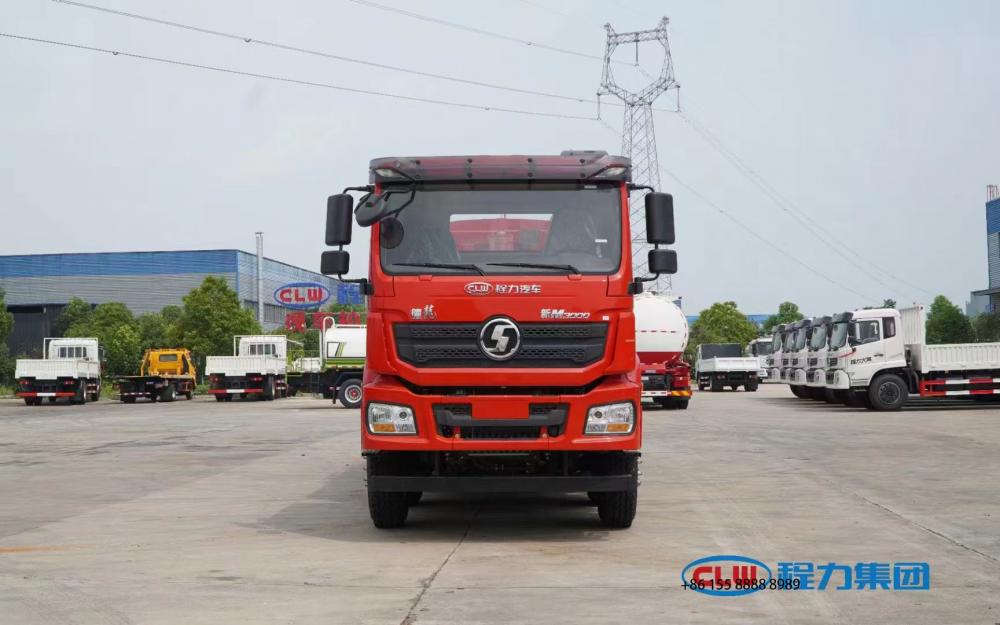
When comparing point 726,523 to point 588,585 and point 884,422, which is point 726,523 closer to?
point 588,585

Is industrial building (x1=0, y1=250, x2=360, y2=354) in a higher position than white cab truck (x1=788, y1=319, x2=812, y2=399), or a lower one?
higher

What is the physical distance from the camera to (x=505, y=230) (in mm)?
8672

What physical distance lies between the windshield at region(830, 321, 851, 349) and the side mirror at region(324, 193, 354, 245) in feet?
74.9

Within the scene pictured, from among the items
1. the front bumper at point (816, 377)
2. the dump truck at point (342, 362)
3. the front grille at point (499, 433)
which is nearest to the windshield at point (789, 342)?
the front bumper at point (816, 377)

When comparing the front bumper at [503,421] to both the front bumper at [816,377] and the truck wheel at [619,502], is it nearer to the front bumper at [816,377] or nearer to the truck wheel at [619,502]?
the truck wheel at [619,502]

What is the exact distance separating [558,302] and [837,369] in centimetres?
2299

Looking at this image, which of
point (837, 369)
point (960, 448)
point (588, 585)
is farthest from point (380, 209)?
point (837, 369)

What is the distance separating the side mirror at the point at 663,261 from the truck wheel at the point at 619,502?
59.8 inches

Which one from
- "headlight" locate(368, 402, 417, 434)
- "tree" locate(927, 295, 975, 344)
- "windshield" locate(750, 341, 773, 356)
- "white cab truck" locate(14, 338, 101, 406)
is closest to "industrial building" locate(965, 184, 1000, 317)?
"tree" locate(927, 295, 975, 344)

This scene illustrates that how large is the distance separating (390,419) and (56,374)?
3908 centimetres

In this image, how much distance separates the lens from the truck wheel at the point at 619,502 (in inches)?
340

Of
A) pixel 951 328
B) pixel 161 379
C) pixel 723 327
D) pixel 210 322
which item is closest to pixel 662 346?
pixel 161 379

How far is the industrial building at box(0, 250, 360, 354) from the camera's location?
340ft

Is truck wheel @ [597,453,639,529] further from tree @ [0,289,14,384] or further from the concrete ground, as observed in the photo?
tree @ [0,289,14,384]
